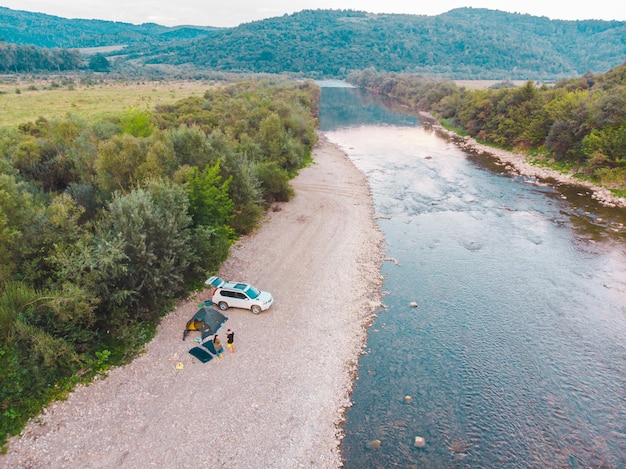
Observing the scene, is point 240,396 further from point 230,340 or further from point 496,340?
point 496,340

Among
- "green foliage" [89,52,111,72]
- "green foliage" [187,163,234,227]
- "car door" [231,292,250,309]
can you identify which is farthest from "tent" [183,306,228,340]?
"green foliage" [89,52,111,72]

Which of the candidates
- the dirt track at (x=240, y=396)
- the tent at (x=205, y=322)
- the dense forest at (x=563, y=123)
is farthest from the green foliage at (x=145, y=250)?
the dense forest at (x=563, y=123)

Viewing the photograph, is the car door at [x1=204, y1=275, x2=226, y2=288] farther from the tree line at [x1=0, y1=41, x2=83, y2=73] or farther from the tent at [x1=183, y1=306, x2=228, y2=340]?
the tree line at [x1=0, y1=41, x2=83, y2=73]

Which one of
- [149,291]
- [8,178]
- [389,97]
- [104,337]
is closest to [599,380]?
[149,291]

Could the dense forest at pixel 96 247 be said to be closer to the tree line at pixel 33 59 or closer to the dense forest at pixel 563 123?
the dense forest at pixel 563 123

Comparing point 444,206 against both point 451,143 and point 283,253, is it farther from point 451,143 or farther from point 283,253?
point 451,143

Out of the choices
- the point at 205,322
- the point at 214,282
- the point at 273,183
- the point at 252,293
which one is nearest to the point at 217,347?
the point at 205,322

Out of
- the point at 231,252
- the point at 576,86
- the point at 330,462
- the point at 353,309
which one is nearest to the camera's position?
the point at 330,462
